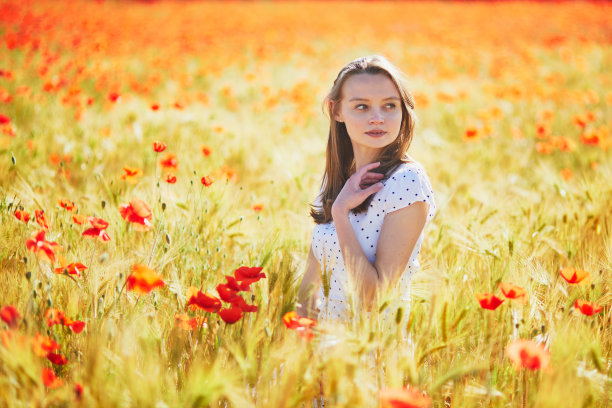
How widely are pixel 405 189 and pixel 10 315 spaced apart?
0.99 m

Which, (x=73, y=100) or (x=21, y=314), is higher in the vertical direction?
Result: (x=73, y=100)

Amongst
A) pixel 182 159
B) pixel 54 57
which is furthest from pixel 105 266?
pixel 54 57

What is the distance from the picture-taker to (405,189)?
1.43m

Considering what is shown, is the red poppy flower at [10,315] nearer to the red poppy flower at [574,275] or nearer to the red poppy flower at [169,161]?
the red poppy flower at [169,161]

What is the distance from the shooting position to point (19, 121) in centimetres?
322

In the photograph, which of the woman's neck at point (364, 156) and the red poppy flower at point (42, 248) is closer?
the red poppy flower at point (42, 248)

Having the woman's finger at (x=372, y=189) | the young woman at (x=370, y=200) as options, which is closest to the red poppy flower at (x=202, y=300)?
the young woman at (x=370, y=200)

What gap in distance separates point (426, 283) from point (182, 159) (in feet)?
5.35

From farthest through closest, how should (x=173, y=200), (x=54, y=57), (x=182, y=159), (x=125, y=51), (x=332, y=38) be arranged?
(x=332, y=38)
(x=125, y=51)
(x=54, y=57)
(x=182, y=159)
(x=173, y=200)

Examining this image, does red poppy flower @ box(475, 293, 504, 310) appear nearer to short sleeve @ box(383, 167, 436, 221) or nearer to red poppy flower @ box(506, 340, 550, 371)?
red poppy flower @ box(506, 340, 550, 371)

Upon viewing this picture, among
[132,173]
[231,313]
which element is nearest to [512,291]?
[231,313]

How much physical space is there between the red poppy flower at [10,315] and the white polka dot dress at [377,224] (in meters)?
0.72

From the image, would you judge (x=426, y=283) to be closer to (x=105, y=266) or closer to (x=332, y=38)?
(x=105, y=266)

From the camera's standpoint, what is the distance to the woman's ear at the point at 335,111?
1.72 m
